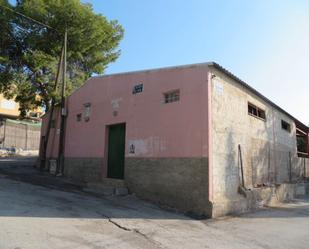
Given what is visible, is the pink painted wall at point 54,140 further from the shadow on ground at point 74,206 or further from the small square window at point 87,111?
the shadow on ground at point 74,206

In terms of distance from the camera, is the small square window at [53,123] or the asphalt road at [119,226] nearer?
the asphalt road at [119,226]

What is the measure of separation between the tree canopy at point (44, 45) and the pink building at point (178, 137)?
618 centimetres

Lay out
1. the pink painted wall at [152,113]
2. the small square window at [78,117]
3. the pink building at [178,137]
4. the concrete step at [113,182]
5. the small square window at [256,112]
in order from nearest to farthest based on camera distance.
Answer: the pink building at [178,137] → the pink painted wall at [152,113] → the concrete step at [113,182] → the small square window at [256,112] → the small square window at [78,117]

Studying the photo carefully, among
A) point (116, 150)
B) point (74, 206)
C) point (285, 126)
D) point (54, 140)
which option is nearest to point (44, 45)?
point (54, 140)

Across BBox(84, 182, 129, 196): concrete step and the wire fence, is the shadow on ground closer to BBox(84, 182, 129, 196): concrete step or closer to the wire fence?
BBox(84, 182, 129, 196): concrete step

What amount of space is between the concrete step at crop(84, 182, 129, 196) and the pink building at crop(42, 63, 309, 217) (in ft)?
1.01

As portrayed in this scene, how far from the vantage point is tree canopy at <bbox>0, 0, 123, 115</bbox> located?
1922cm

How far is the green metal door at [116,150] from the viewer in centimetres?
1223

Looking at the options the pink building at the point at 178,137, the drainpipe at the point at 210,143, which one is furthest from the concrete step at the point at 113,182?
the drainpipe at the point at 210,143

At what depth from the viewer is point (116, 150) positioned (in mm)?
12602

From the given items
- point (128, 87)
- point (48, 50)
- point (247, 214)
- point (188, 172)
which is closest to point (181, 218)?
point (188, 172)

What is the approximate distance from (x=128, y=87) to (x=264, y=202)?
6916 millimetres

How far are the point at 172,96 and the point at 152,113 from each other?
0.95m

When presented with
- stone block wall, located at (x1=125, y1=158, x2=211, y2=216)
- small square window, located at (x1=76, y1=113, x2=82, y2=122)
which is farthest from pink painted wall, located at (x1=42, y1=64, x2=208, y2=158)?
small square window, located at (x1=76, y1=113, x2=82, y2=122)
